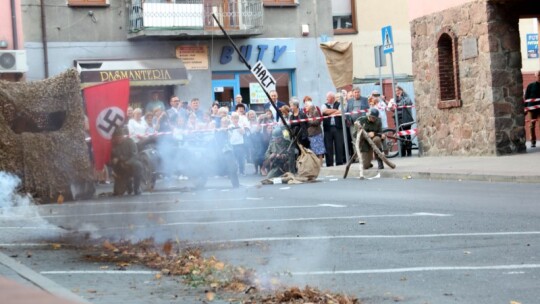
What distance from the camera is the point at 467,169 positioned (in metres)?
20.8

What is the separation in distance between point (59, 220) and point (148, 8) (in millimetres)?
23112

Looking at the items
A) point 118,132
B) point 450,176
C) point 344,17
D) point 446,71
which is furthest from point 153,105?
point 344,17


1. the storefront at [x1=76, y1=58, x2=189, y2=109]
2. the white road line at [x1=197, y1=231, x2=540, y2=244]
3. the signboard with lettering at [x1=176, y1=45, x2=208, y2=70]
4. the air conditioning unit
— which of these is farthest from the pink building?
the white road line at [x1=197, y1=231, x2=540, y2=244]

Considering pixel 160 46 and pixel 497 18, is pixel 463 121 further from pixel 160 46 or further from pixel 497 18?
pixel 160 46

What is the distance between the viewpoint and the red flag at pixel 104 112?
53.1 feet

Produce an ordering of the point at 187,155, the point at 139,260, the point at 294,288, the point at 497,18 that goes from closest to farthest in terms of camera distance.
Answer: the point at 294,288
the point at 139,260
the point at 187,155
the point at 497,18

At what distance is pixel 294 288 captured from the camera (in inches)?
268

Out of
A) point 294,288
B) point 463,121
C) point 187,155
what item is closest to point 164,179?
point 187,155

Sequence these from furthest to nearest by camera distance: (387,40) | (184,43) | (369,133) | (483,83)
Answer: (184,43)
(387,40)
(483,83)
(369,133)

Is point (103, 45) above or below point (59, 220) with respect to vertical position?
above

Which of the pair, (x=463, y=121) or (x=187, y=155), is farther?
(x=463, y=121)

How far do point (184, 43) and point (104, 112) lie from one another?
20.7 m

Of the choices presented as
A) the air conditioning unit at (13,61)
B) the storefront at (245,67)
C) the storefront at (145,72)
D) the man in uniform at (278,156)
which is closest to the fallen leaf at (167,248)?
the man in uniform at (278,156)

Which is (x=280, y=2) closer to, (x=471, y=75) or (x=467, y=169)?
(x=471, y=75)
